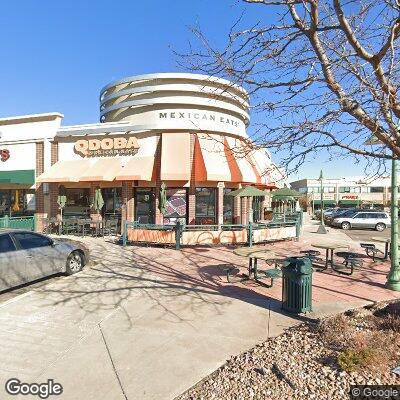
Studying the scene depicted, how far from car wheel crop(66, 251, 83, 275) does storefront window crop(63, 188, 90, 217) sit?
9736mm

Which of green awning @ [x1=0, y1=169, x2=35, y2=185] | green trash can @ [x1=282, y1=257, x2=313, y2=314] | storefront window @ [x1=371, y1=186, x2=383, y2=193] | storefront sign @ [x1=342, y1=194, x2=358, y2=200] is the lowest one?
green trash can @ [x1=282, y1=257, x2=313, y2=314]

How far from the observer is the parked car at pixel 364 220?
26250mm

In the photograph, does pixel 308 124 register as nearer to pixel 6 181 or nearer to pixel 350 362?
pixel 350 362

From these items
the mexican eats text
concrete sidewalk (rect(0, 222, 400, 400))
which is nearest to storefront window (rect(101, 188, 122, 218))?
the mexican eats text

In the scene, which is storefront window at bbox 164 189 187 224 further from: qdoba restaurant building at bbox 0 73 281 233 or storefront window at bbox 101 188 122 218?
storefront window at bbox 101 188 122 218

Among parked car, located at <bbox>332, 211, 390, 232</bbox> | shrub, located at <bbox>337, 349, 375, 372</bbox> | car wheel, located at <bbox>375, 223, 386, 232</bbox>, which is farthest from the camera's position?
parked car, located at <bbox>332, 211, 390, 232</bbox>

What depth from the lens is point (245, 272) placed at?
369 inches

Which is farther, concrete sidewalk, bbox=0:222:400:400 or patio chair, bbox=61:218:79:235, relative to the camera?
patio chair, bbox=61:218:79:235

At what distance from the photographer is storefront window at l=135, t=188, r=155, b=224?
17.5m

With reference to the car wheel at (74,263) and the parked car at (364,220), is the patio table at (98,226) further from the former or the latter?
the parked car at (364,220)

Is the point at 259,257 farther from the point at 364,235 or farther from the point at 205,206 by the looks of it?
the point at 364,235

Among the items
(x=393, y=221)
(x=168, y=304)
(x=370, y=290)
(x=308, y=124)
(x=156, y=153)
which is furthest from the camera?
(x=156, y=153)

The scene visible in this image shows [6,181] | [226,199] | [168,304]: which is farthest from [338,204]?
[168,304]

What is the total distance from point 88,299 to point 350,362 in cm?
513
